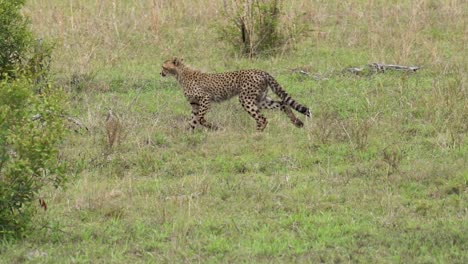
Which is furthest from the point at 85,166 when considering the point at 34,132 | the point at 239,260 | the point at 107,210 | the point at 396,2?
the point at 396,2

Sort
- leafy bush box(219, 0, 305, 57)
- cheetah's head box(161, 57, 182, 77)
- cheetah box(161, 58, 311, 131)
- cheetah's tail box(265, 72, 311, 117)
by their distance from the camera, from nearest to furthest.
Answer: cheetah's tail box(265, 72, 311, 117) → cheetah box(161, 58, 311, 131) → cheetah's head box(161, 57, 182, 77) → leafy bush box(219, 0, 305, 57)

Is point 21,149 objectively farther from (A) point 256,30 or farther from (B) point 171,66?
(A) point 256,30

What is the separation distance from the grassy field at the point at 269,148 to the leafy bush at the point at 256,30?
0.18 meters

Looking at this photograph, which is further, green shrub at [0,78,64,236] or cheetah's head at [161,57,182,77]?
cheetah's head at [161,57,182,77]

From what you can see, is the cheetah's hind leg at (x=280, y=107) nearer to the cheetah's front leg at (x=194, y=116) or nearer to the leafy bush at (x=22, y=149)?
the cheetah's front leg at (x=194, y=116)

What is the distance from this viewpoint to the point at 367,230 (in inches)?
262

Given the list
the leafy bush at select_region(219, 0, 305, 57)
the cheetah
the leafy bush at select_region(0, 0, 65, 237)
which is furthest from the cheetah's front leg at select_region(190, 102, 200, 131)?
the leafy bush at select_region(0, 0, 65, 237)

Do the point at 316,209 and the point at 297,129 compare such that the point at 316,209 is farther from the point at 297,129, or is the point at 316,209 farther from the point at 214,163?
the point at 297,129

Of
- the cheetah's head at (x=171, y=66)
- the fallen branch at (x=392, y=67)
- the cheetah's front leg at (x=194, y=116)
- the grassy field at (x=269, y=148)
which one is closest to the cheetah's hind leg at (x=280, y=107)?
the grassy field at (x=269, y=148)

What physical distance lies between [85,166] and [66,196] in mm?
1000

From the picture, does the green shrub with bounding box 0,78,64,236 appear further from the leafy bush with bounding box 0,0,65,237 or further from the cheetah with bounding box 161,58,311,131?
the cheetah with bounding box 161,58,311,131

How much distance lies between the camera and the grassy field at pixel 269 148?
6520 millimetres

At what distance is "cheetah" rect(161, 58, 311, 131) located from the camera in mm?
10078

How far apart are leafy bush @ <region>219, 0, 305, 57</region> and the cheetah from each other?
2173 mm
